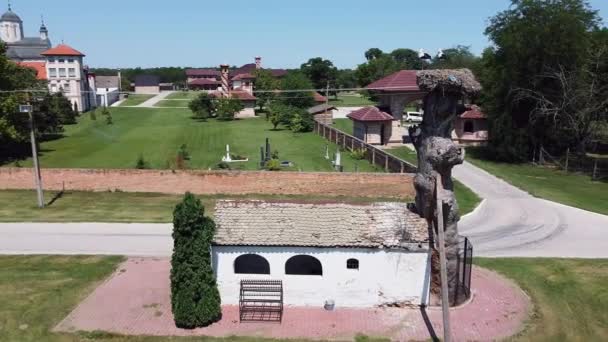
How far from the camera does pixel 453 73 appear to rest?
13.9 meters

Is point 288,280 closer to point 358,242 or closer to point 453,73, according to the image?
point 358,242

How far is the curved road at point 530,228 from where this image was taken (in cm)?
2041

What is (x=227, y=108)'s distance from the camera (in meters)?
64.7

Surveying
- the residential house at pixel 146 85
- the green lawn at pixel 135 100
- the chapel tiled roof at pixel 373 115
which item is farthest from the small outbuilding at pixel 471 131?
the residential house at pixel 146 85

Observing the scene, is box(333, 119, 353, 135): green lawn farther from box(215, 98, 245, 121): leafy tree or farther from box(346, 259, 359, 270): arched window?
box(346, 259, 359, 270): arched window

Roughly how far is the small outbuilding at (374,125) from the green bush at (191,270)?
3078 cm

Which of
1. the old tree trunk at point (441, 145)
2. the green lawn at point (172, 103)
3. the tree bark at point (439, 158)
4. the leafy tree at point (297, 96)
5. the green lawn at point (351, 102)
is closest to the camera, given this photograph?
the old tree trunk at point (441, 145)

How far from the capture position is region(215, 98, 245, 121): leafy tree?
212 ft

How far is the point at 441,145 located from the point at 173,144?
35.9 m

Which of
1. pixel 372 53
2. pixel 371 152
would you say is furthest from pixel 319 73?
pixel 371 152

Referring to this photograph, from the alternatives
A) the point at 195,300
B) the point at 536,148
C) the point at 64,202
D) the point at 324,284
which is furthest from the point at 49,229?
the point at 536,148

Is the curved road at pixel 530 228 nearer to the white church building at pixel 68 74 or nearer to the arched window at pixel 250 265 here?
the arched window at pixel 250 265

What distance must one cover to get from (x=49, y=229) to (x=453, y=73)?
768 inches

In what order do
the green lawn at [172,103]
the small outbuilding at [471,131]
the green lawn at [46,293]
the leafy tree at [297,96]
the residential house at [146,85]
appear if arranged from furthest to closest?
the residential house at [146,85], the green lawn at [172,103], the leafy tree at [297,96], the small outbuilding at [471,131], the green lawn at [46,293]
